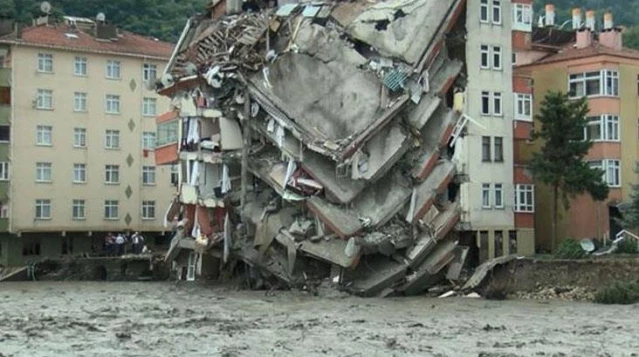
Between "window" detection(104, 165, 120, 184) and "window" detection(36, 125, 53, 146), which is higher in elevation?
"window" detection(36, 125, 53, 146)

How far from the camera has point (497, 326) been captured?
44.1m

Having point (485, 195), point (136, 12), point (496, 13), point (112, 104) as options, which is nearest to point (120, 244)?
point (112, 104)

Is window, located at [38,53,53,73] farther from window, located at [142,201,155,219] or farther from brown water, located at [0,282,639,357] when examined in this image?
brown water, located at [0,282,639,357]

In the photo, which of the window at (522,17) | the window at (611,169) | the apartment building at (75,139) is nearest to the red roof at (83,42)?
the apartment building at (75,139)

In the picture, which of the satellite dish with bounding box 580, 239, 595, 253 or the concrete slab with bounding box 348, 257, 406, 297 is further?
the satellite dish with bounding box 580, 239, 595, 253

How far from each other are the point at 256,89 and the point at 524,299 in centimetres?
2001

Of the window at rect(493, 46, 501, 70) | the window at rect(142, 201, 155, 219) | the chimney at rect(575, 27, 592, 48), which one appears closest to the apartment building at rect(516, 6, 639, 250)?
the chimney at rect(575, 27, 592, 48)

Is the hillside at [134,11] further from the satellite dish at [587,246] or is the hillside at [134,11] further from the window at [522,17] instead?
the satellite dish at [587,246]

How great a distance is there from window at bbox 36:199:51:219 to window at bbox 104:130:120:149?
23.3 feet

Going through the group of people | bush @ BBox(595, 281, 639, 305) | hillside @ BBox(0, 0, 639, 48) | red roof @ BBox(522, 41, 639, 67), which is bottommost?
bush @ BBox(595, 281, 639, 305)

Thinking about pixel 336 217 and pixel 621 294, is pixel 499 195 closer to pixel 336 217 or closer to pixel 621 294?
pixel 336 217

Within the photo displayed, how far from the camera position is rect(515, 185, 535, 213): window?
71688 mm

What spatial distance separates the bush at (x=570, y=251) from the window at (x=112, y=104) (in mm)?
44938

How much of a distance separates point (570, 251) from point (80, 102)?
4707 cm
